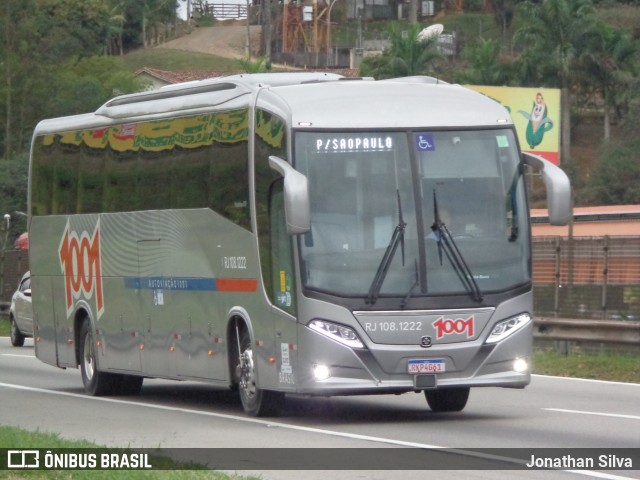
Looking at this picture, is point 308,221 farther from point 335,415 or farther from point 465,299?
point 335,415

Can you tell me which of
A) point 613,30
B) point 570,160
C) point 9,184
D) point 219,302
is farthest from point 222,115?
point 613,30

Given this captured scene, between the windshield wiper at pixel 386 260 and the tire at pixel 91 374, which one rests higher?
the windshield wiper at pixel 386 260

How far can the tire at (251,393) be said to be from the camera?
1541 cm

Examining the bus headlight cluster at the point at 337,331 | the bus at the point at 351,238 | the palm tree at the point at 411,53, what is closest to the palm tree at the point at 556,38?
the palm tree at the point at 411,53

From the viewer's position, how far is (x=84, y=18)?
11906cm

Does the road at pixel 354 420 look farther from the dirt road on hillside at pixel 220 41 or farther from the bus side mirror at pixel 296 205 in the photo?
the dirt road on hillside at pixel 220 41

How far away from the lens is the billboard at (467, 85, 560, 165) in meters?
46.2

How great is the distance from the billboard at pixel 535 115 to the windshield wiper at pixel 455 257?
32.0 m

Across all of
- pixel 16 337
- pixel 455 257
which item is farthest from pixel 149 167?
pixel 16 337

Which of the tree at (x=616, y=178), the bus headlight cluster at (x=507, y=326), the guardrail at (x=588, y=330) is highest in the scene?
the bus headlight cluster at (x=507, y=326)

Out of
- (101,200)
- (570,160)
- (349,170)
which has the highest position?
(349,170)

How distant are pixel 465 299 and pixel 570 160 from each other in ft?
217

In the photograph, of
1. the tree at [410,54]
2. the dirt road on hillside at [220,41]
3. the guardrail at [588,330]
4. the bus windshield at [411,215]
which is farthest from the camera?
the dirt road on hillside at [220,41]

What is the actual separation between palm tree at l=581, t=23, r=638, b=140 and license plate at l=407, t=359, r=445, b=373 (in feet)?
222
